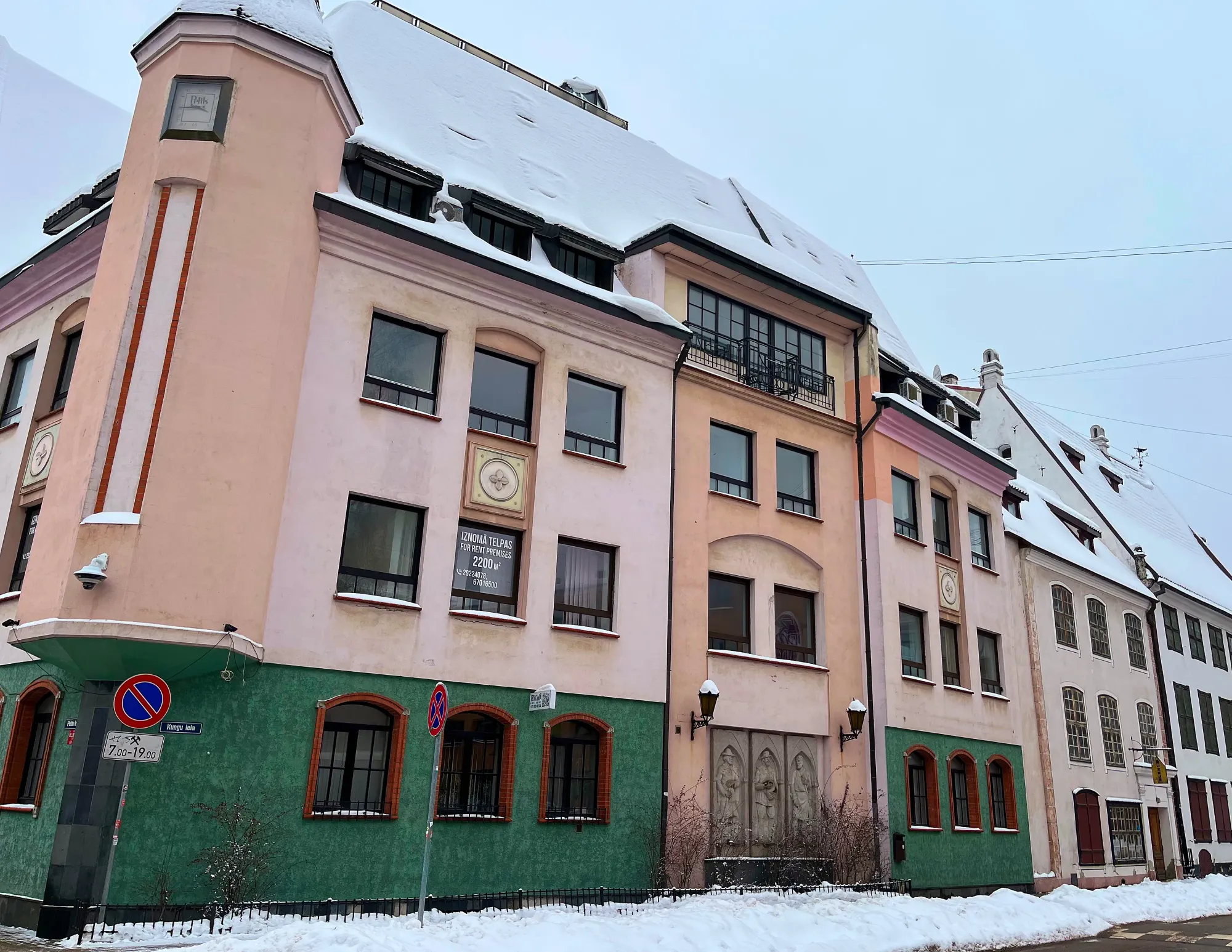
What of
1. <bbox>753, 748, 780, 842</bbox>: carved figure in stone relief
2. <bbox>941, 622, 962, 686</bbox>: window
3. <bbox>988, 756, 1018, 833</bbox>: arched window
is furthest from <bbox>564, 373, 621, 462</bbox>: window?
<bbox>988, 756, 1018, 833</bbox>: arched window

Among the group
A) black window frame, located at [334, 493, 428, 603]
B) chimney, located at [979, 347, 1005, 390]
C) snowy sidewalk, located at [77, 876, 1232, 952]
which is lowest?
snowy sidewalk, located at [77, 876, 1232, 952]

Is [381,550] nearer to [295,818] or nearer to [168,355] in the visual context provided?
[295,818]

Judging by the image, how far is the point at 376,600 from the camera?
15273mm

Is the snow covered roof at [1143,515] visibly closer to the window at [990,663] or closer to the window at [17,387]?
the window at [990,663]

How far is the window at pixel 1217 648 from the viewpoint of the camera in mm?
38750

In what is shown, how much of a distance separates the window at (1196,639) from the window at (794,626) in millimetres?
22485

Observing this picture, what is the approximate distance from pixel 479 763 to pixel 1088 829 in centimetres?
2006

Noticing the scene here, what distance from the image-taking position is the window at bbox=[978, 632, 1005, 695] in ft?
85.1

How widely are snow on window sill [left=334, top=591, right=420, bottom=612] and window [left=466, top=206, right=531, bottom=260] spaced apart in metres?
7.14

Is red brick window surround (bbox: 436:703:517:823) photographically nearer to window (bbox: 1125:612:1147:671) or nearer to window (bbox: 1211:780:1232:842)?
window (bbox: 1125:612:1147:671)

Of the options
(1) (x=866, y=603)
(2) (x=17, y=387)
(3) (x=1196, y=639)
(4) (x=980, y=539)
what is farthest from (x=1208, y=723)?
(2) (x=17, y=387)

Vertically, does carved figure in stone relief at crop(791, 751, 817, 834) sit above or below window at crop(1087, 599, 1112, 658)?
below

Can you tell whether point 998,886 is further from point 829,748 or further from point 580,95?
point 580,95

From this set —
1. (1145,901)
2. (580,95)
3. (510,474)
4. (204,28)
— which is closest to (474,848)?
(510,474)
